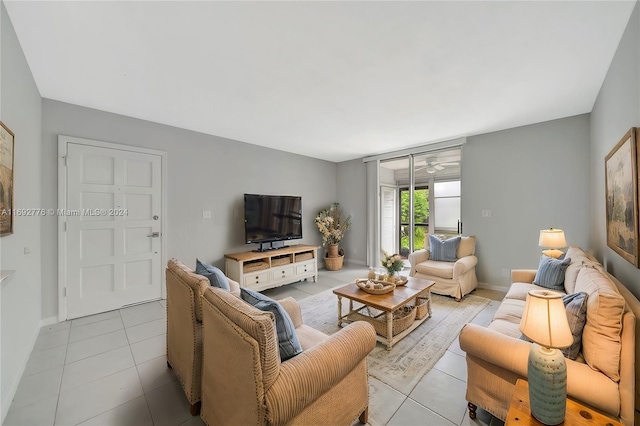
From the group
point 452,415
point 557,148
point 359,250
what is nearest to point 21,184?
point 452,415

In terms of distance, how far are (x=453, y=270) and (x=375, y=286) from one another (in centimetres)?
145

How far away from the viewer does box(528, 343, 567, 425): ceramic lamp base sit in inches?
40.9

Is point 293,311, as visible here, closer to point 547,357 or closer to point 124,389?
point 124,389

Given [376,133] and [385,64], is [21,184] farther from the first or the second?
[376,133]

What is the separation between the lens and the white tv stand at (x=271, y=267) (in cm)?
361

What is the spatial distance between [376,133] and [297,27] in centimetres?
242

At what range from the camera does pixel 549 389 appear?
104cm

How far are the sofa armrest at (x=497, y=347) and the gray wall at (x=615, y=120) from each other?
0.88 metres

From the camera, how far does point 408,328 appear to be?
254 centimetres

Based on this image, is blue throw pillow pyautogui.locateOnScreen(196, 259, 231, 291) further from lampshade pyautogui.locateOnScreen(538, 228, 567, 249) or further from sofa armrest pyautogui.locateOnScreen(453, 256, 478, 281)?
lampshade pyautogui.locateOnScreen(538, 228, 567, 249)

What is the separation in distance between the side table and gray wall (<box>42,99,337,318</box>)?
375cm

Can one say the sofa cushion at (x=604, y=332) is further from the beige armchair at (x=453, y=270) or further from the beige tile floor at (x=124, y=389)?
the beige armchair at (x=453, y=270)

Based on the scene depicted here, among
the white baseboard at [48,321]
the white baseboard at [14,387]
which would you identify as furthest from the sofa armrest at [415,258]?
the white baseboard at [48,321]

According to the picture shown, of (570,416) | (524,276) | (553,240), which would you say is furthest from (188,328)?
(553,240)
